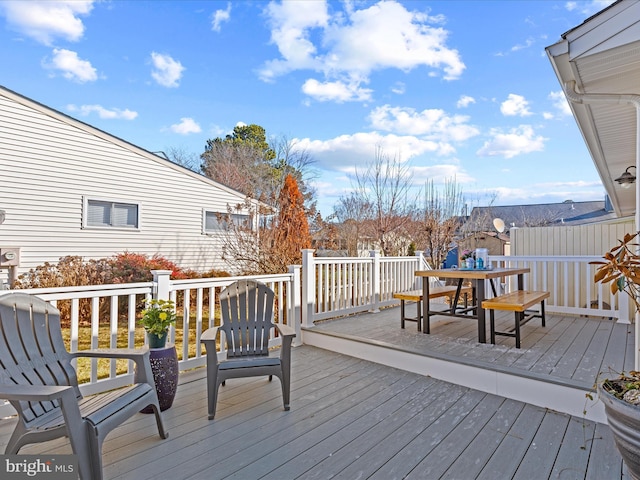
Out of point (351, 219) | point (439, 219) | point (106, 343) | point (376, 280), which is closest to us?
point (106, 343)

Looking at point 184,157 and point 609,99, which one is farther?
point 184,157

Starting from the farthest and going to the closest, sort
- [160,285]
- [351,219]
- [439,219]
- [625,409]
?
[351,219] < [439,219] < [160,285] < [625,409]

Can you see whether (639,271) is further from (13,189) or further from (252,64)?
(252,64)

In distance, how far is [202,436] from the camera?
236 centimetres

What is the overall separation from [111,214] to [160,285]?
20.0 feet

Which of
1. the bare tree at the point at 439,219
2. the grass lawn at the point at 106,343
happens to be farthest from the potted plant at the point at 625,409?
the bare tree at the point at 439,219

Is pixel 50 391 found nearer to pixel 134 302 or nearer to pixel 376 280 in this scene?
pixel 134 302

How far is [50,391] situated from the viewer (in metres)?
1.63

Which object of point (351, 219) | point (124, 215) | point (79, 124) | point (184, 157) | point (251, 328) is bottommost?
point (251, 328)

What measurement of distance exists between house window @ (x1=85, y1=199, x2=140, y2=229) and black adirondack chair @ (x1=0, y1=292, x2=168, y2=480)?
6586mm

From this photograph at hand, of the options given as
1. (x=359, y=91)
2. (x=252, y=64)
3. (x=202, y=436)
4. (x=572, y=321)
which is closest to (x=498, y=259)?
(x=572, y=321)

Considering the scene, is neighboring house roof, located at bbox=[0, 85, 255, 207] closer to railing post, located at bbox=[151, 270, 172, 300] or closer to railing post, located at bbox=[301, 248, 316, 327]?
railing post, located at bbox=[301, 248, 316, 327]

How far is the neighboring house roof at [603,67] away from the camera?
92.9 inches

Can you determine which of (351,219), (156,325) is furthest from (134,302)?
(351,219)
